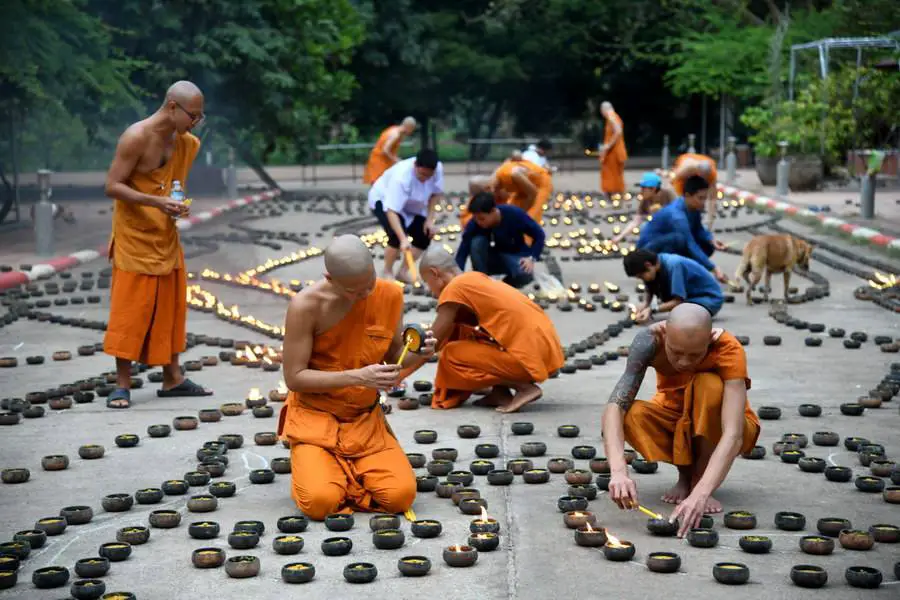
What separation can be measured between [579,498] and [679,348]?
952 mm

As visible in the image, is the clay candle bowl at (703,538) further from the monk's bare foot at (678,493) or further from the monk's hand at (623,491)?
the monk's bare foot at (678,493)

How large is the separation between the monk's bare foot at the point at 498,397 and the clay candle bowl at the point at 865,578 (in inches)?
166

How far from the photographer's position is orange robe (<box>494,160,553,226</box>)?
52.9ft

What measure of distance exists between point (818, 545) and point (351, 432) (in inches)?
88.1

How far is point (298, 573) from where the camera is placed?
5914 mm

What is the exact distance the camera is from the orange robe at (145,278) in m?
9.95

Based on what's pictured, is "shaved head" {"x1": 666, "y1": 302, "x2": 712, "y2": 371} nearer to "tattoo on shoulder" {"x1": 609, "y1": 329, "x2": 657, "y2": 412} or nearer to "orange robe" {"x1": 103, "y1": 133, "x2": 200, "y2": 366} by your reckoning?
"tattoo on shoulder" {"x1": 609, "y1": 329, "x2": 657, "y2": 412}

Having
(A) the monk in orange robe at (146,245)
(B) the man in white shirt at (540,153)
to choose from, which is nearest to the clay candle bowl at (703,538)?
(A) the monk in orange robe at (146,245)

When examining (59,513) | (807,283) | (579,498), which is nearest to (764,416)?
(579,498)

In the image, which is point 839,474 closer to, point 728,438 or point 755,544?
point 728,438

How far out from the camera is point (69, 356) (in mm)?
11938

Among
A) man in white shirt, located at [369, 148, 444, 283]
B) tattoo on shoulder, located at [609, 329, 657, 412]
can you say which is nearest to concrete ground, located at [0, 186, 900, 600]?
tattoo on shoulder, located at [609, 329, 657, 412]

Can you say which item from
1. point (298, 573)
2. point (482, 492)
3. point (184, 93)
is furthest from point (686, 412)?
point (184, 93)

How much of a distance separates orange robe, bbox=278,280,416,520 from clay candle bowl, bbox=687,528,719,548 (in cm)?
133
